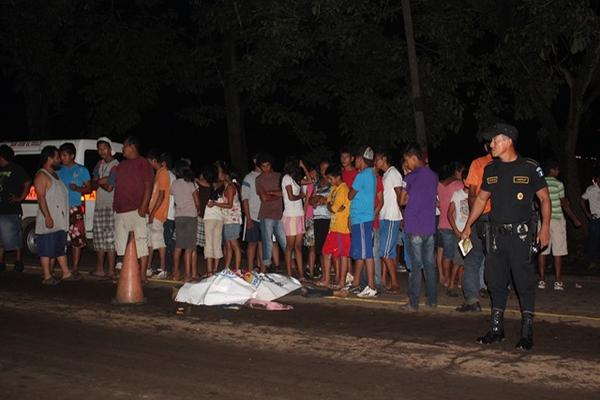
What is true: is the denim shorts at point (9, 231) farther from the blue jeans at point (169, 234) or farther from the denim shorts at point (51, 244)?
the blue jeans at point (169, 234)

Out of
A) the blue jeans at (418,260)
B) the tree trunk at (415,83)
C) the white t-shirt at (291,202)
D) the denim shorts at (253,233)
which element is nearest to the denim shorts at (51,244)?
the denim shorts at (253,233)

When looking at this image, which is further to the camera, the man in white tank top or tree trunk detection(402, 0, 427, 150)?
tree trunk detection(402, 0, 427, 150)

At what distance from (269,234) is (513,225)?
18.0ft

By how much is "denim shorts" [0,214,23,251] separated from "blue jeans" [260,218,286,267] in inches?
167

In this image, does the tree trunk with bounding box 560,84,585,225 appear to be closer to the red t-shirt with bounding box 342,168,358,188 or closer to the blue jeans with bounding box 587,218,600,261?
the blue jeans with bounding box 587,218,600,261

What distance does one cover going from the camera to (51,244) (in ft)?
39.8

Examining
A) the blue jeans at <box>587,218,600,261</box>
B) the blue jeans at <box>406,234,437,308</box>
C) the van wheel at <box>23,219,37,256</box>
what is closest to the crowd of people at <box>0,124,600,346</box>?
the blue jeans at <box>406,234,437,308</box>

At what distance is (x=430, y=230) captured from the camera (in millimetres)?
9797

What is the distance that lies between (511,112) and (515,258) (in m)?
12.6

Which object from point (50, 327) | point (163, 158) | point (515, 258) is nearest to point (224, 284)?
point (50, 327)

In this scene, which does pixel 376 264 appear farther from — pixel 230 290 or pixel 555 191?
pixel 555 191

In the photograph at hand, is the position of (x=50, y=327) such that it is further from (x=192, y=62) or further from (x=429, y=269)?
(x=192, y=62)

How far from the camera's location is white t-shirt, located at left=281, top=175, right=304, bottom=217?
1235cm

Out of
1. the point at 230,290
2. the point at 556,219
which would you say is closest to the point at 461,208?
the point at 556,219
